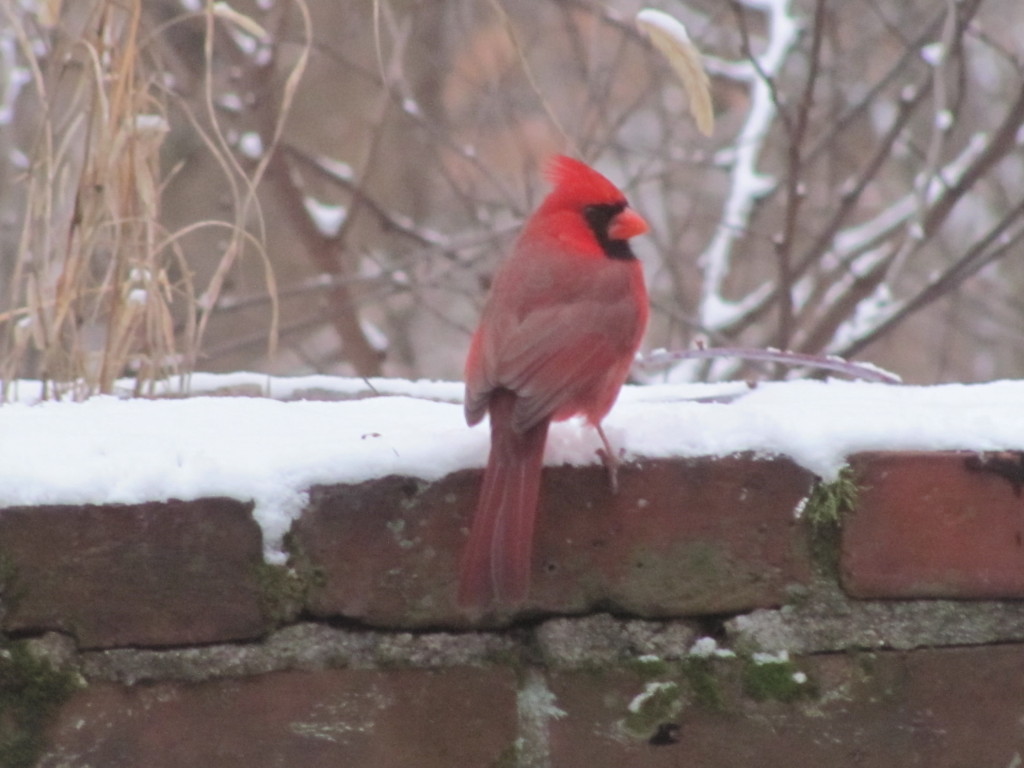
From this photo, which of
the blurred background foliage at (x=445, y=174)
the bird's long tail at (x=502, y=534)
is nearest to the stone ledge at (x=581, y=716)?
the bird's long tail at (x=502, y=534)

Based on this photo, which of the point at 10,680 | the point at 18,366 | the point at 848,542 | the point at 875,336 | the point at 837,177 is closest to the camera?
the point at 10,680

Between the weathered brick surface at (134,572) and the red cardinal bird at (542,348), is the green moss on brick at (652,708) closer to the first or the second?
the red cardinal bird at (542,348)

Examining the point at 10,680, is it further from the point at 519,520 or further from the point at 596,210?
the point at 596,210

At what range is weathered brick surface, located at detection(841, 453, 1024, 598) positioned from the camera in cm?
141

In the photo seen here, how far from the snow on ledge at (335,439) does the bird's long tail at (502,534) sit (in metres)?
0.06

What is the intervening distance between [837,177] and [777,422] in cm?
368

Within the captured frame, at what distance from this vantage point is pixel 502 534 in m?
1.32

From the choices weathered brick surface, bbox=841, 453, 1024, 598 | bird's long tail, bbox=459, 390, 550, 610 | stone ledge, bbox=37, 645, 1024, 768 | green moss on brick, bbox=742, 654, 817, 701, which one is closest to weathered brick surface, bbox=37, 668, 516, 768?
stone ledge, bbox=37, 645, 1024, 768

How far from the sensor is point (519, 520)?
1.33 meters

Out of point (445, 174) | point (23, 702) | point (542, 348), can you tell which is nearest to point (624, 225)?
point (542, 348)

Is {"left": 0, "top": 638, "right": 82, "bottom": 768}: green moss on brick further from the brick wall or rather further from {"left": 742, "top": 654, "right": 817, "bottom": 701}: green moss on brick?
{"left": 742, "top": 654, "right": 817, "bottom": 701}: green moss on brick

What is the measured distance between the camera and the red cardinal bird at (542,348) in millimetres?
1320

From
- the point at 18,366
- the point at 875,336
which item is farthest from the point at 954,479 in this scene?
the point at 875,336

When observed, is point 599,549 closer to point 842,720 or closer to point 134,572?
point 842,720
